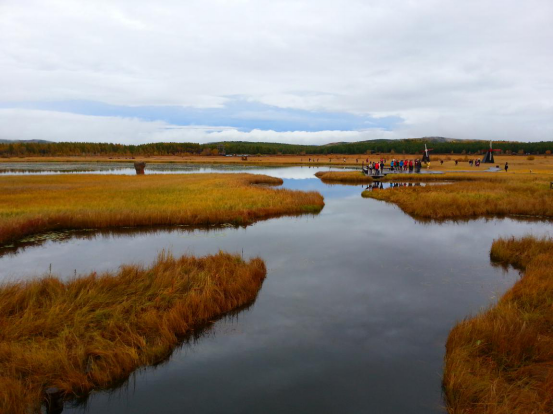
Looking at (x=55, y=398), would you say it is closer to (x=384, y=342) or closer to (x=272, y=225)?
(x=384, y=342)

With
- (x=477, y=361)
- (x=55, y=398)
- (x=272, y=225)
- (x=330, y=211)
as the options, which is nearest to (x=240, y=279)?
(x=55, y=398)

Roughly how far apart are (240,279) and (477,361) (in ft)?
24.0

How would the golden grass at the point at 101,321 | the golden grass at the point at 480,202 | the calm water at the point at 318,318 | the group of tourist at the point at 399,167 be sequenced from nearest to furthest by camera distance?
the golden grass at the point at 101,321 → the calm water at the point at 318,318 → the golden grass at the point at 480,202 → the group of tourist at the point at 399,167

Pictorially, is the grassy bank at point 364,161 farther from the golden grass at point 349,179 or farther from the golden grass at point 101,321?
the golden grass at point 101,321

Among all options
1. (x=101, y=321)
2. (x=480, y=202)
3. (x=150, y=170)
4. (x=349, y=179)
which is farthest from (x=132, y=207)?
(x=150, y=170)

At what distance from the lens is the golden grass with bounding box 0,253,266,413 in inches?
270

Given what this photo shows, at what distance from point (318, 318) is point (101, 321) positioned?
607cm

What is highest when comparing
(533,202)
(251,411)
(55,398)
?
(533,202)

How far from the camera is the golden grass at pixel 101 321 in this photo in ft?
22.5

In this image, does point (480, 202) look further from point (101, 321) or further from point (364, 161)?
point (364, 161)

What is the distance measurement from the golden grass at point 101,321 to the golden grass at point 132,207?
10383mm

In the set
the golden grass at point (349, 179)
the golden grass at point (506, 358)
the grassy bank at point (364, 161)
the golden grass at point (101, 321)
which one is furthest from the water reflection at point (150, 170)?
the golden grass at point (506, 358)

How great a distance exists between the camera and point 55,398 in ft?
20.5

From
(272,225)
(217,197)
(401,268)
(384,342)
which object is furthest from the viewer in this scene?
(217,197)
